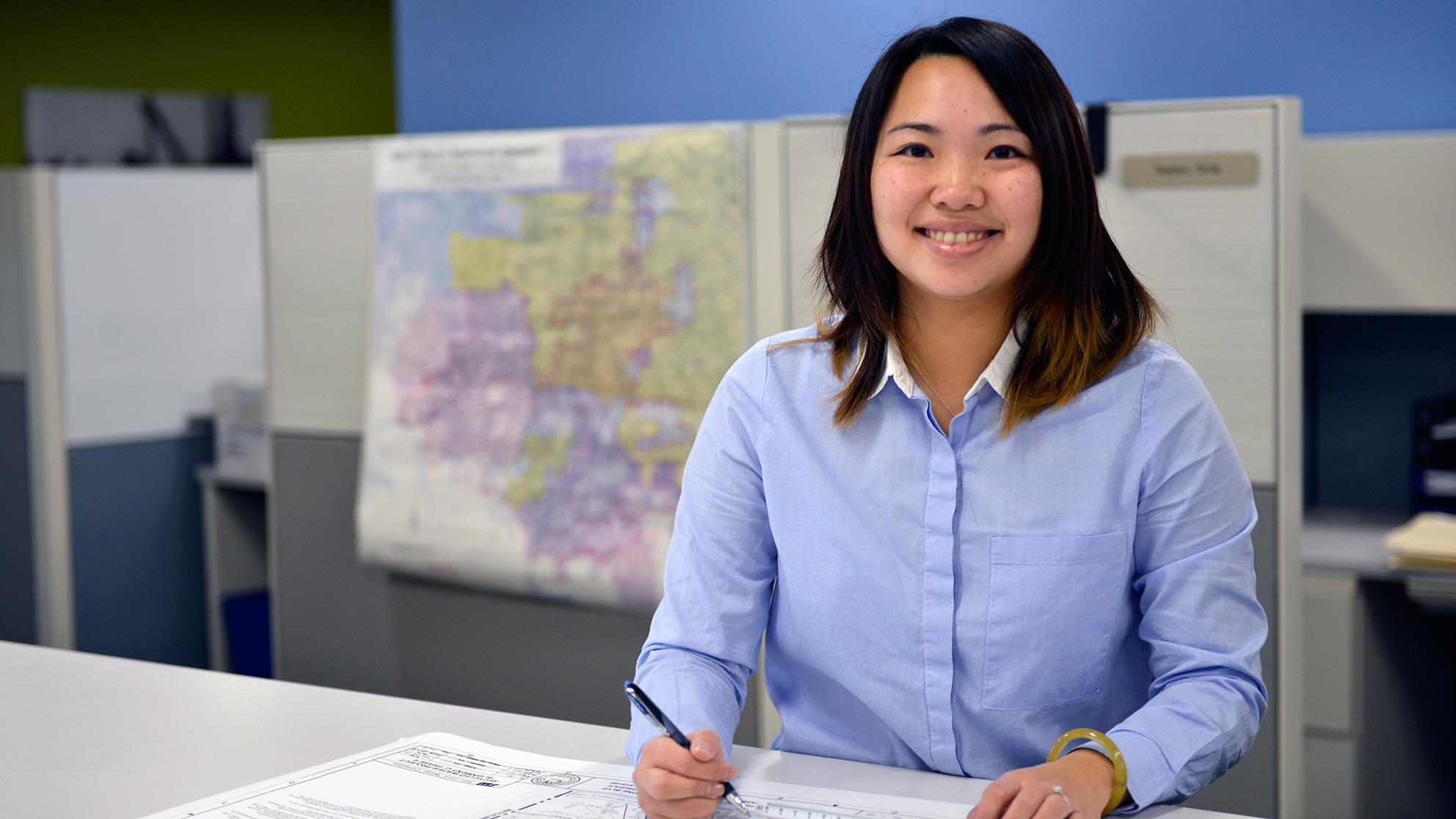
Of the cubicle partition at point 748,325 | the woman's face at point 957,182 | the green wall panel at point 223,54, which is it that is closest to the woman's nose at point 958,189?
the woman's face at point 957,182

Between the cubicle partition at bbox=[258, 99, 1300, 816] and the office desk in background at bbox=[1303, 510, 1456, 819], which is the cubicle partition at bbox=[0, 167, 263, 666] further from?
the office desk in background at bbox=[1303, 510, 1456, 819]

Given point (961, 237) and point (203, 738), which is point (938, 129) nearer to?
point (961, 237)

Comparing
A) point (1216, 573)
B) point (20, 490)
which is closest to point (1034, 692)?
point (1216, 573)

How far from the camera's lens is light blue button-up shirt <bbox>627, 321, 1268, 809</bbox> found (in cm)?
119

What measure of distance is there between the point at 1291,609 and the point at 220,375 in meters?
3.04

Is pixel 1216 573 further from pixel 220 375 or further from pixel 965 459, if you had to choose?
pixel 220 375

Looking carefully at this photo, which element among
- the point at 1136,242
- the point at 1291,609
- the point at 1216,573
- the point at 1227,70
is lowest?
the point at 1291,609

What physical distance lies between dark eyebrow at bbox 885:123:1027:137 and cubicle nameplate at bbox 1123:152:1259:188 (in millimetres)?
949

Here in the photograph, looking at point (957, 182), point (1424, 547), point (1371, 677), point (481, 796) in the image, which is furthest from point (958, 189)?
point (1371, 677)

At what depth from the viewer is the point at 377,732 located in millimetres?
1309

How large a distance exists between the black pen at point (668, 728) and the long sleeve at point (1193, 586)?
0.30m

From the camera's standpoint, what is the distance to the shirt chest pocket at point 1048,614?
3.97 feet

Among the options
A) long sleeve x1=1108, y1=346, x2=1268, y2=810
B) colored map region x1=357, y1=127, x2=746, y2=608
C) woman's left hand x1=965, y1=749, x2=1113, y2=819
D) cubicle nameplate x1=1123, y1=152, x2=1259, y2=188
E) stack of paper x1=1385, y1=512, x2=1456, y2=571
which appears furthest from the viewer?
colored map region x1=357, y1=127, x2=746, y2=608

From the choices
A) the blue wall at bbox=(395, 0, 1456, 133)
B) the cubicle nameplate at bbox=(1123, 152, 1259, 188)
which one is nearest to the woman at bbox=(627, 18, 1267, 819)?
the cubicle nameplate at bbox=(1123, 152, 1259, 188)
